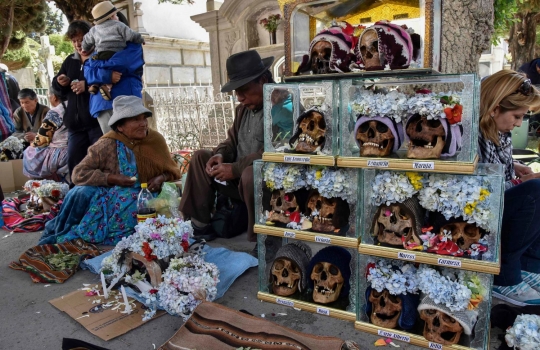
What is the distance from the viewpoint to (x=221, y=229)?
444 centimetres

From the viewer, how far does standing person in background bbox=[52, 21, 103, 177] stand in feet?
16.8

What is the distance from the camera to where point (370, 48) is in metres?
2.54

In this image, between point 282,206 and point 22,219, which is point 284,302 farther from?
point 22,219

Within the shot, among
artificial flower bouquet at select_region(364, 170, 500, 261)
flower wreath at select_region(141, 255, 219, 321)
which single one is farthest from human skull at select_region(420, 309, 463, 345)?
flower wreath at select_region(141, 255, 219, 321)

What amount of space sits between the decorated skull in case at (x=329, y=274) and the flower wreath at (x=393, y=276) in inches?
10.4

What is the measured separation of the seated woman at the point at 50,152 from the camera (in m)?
6.23

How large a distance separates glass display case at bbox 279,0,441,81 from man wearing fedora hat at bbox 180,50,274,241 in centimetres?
89

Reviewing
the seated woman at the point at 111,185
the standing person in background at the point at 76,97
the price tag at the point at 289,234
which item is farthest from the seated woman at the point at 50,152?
the price tag at the point at 289,234

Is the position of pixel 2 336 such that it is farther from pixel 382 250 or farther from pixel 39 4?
pixel 39 4

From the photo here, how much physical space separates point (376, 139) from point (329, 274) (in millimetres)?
995

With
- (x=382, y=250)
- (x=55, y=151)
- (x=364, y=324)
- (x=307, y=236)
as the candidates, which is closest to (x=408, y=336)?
(x=364, y=324)

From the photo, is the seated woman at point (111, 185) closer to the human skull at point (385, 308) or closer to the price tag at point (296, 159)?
the price tag at point (296, 159)

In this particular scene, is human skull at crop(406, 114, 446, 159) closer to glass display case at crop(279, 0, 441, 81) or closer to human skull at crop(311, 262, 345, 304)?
glass display case at crop(279, 0, 441, 81)

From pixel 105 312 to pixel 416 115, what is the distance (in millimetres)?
2540
